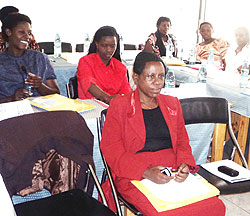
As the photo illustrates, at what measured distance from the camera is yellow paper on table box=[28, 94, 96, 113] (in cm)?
187

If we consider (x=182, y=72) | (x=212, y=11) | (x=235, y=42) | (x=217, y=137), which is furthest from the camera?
(x=212, y=11)

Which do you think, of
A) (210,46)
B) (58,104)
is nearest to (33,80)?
(58,104)

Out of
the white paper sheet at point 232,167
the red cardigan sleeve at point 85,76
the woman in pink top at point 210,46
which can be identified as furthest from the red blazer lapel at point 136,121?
the woman in pink top at point 210,46

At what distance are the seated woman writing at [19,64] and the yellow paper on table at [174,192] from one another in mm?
1163

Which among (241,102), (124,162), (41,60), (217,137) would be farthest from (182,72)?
(124,162)

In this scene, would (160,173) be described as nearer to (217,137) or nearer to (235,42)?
(217,137)

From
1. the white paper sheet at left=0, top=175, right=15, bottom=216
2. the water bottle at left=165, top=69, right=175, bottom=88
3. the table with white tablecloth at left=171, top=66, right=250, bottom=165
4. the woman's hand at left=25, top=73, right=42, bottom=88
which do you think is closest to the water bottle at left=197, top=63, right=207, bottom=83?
the table with white tablecloth at left=171, top=66, right=250, bottom=165

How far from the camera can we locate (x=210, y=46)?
432 cm

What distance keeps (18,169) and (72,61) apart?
7.73ft

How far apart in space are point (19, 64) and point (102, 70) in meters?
0.72

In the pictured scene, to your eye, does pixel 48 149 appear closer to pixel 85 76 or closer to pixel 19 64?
pixel 19 64

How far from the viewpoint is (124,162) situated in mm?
1529

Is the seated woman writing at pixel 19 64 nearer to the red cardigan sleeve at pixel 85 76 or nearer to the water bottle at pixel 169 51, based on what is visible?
the red cardigan sleeve at pixel 85 76

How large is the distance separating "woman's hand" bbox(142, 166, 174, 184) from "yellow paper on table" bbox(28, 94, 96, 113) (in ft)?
2.01
